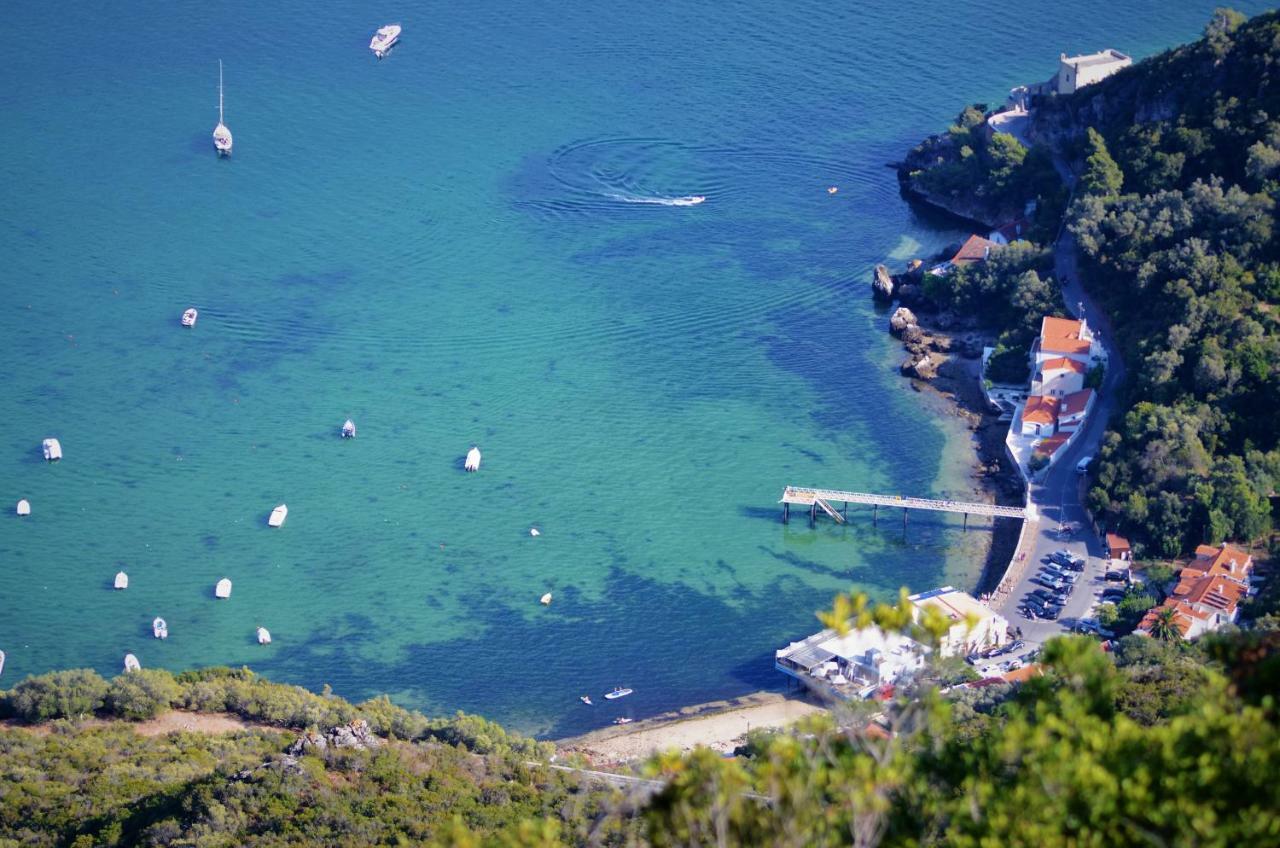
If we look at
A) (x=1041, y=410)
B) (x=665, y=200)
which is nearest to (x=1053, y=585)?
(x=1041, y=410)

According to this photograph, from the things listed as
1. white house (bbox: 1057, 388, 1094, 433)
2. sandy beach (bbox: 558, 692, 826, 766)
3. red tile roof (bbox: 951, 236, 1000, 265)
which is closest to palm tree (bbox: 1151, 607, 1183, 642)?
sandy beach (bbox: 558, 692, 826, 766)

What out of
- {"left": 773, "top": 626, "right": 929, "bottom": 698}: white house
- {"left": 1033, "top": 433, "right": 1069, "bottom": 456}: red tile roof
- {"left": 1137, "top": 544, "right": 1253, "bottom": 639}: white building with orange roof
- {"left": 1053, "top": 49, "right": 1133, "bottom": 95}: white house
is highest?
{"left": 1053, "top": 49, "right": 1133, "bottom": 95}: white house

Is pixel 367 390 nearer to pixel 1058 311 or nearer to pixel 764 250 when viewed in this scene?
pixel 764 250

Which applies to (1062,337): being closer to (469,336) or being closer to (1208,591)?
(1208,591)

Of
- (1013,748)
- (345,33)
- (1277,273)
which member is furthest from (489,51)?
(1013,748)

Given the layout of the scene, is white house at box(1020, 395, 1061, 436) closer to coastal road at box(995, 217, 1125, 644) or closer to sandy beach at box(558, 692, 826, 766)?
coastal road at box(995, 217, 1125, 644)

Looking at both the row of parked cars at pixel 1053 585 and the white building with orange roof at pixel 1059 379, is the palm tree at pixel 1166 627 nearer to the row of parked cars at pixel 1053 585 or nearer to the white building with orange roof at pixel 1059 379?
the row of parked cars at pixel 1053 585
